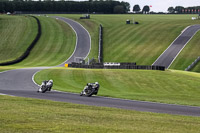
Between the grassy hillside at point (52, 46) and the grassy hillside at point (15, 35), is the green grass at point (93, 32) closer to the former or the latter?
the grassy hillside at point (52, 46)

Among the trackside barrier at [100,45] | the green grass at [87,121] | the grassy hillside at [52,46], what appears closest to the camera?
the green grass at [87,121]

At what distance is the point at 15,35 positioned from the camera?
119 meters

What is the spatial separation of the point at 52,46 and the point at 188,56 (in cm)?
3637

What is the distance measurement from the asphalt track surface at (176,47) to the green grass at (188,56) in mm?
1056

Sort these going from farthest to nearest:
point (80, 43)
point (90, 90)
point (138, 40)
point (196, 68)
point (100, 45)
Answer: point (80, 43) → point (138, 40) → point (100, 45) → point (196, 68) → point (90, 90)

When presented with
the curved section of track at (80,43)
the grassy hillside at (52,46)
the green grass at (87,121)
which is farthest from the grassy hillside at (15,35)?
the green grass at (87,121)

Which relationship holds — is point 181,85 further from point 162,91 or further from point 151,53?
point 151,53

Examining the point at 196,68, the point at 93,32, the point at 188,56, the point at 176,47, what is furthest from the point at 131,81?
the point at 93,32

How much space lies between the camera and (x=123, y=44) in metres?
109

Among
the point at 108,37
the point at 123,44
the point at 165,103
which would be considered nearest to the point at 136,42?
the point at 123,44

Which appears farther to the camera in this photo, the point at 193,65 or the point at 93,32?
the point at 93,32

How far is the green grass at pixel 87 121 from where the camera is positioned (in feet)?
54.6

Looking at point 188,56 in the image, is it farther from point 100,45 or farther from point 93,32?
point 93,32

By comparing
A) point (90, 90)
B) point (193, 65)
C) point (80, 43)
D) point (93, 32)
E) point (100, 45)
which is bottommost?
point (193, 65)
